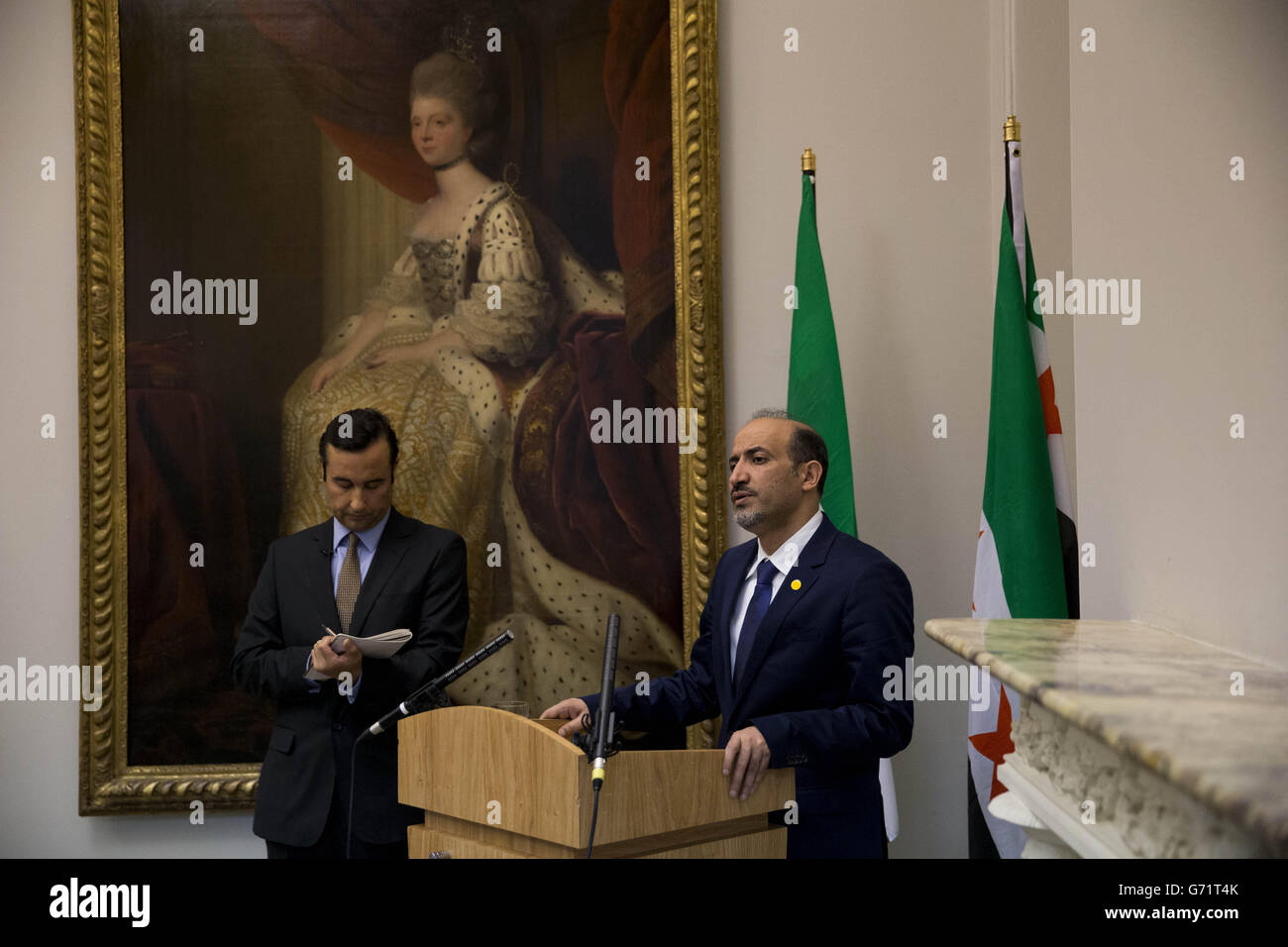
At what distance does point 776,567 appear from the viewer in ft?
11.2

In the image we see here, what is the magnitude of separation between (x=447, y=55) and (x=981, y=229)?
241cm

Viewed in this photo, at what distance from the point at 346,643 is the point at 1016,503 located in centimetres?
228

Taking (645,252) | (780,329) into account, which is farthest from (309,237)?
(780,329)

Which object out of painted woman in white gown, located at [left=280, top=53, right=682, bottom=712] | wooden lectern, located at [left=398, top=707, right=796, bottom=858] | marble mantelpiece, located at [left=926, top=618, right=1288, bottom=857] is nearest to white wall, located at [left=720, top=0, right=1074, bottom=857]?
painted woman in white gown, located at [left=280, top=53, right=682, bottom=712]

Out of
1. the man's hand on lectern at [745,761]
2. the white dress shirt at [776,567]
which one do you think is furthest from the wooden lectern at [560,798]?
the white dress shirt at [776,567]

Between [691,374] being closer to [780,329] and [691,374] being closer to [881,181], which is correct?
[780,329]

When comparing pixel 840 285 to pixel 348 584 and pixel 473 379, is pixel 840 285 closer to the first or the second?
pixel 473 379

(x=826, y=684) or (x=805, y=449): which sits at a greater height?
(x=805, y=449)

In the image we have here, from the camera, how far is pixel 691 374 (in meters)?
4.70

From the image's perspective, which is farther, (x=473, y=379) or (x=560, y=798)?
(x=473, y=379)

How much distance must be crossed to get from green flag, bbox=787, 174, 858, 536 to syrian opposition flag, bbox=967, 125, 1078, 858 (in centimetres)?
55

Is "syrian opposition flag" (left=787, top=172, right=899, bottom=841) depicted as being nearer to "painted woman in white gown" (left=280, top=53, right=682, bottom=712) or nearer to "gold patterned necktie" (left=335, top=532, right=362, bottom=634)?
"painted woman in white gown" (left=280, top=53, right=682, bottom=712)

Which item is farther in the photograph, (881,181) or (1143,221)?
(881,181)

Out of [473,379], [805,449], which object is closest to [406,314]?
[473,379]
